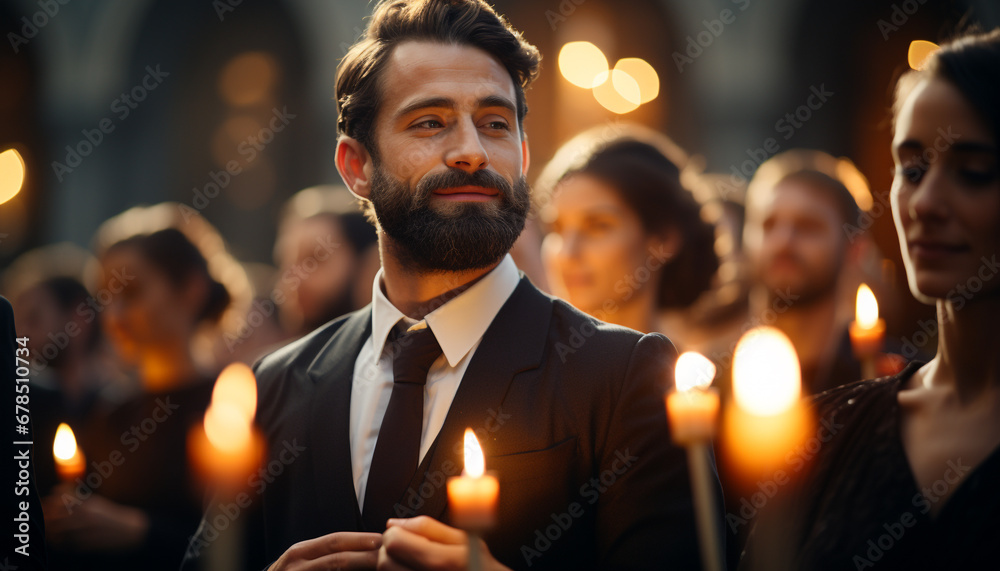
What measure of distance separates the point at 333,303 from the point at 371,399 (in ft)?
7.88

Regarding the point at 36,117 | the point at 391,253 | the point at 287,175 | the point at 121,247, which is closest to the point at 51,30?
the point at 36,117

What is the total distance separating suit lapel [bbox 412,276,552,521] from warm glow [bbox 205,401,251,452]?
0.53 metres

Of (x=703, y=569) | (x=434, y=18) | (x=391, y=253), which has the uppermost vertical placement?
(x=434, y=18)

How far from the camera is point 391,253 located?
2.47 m

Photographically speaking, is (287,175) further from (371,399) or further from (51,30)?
(371,399)

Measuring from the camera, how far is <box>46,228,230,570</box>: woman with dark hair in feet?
10.5

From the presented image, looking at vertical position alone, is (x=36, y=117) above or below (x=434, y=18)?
above

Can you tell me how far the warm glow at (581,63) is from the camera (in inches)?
506

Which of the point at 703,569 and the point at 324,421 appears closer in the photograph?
the point at 703,569
